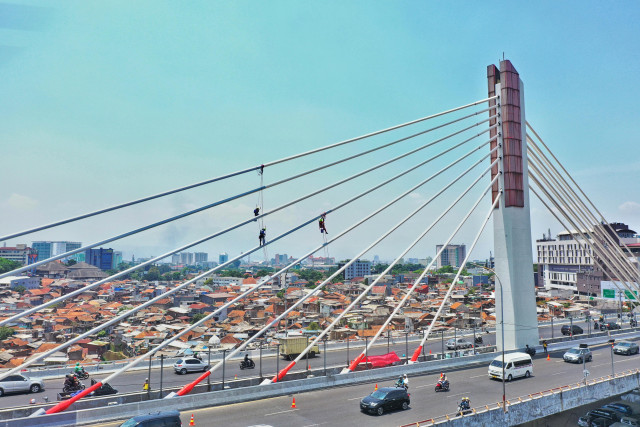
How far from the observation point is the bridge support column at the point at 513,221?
116ft

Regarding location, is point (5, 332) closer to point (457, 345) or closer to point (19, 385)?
point (19, 385)

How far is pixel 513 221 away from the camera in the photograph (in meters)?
36.1

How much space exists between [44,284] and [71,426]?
159573 mm

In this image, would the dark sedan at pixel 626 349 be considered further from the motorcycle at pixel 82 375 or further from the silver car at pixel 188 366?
the motorcycle at pixel 82 375

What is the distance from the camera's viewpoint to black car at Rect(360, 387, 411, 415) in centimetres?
2164

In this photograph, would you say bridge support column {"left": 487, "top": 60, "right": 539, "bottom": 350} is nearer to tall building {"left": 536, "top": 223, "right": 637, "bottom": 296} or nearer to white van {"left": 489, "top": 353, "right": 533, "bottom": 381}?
white van {"left": 489, "top": 353, "right": 533, "bottom": 381}

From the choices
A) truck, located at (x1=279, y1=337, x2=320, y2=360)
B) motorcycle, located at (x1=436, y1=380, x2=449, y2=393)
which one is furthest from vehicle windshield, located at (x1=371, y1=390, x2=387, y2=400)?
truck, located at (x1=279, y1=337, x2=320, y2=360)

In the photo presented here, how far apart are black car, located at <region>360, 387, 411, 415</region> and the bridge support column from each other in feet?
52.3

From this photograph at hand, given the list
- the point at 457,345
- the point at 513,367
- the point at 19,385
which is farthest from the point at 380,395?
the point at 457,345

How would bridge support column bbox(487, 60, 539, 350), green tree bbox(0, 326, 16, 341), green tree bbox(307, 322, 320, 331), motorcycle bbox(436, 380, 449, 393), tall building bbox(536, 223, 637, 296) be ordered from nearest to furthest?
motorcycle bbox(436, 380, 449, 393) → bridge support column bbox(487, 60, 539, 350) → green tree bbox(0, 326, 16, 341) → green tree bbox(307, 322, 320, 331) → tall building bbox(536, 223, 637, 296)

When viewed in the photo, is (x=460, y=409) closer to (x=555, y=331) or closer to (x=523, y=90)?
(x=523, y=90)

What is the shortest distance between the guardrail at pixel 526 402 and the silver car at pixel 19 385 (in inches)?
872

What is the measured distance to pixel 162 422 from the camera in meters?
17.8

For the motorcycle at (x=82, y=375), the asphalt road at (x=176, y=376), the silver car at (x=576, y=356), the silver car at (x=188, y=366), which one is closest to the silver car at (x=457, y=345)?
the asphalt road at (x=176, y=376)
